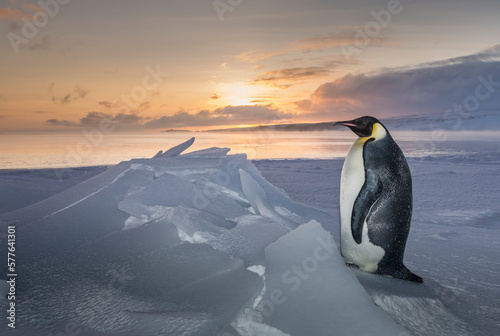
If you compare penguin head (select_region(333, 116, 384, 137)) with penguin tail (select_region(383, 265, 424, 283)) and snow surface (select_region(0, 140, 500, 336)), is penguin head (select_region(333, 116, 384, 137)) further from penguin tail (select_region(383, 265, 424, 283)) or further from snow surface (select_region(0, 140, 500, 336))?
penguin tail (select_region(383, 265, 424, 283))

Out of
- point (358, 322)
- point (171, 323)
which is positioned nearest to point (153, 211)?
point (171, 323)

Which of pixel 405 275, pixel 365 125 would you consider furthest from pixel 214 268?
pixel 365 125

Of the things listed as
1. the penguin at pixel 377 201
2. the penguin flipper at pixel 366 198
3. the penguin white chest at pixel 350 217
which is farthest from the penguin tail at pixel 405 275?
the penguin flipper at pixel 366 198

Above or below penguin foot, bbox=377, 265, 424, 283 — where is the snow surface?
above

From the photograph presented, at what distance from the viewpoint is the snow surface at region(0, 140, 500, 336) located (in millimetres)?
1716

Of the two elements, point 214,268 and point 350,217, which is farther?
point 350,217

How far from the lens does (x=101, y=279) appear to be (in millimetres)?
2162

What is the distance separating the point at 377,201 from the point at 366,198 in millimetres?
90

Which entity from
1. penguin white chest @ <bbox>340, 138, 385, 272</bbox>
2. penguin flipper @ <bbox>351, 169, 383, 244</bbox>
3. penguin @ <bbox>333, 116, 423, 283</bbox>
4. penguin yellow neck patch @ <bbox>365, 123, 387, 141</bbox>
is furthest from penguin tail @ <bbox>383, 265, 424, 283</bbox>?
penguin yellow neck patch @ <bbox>365, 123, 387, 141</bbox>

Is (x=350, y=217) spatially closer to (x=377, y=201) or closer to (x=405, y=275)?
(x=377, y=201)

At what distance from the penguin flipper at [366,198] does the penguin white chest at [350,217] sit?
0.16 feet

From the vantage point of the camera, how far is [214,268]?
7.18ft

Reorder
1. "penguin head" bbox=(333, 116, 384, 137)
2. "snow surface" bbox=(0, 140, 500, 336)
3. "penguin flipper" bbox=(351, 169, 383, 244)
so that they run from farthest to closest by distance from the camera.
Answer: "penguin head" bbox=(333, 116, 384, 137)
"penguin flipper" bbox=(351, 169, 383, 244)
"snow surface" bbox=(0, 140, 500, 336)

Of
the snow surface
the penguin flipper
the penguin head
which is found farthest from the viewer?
the penguin head
